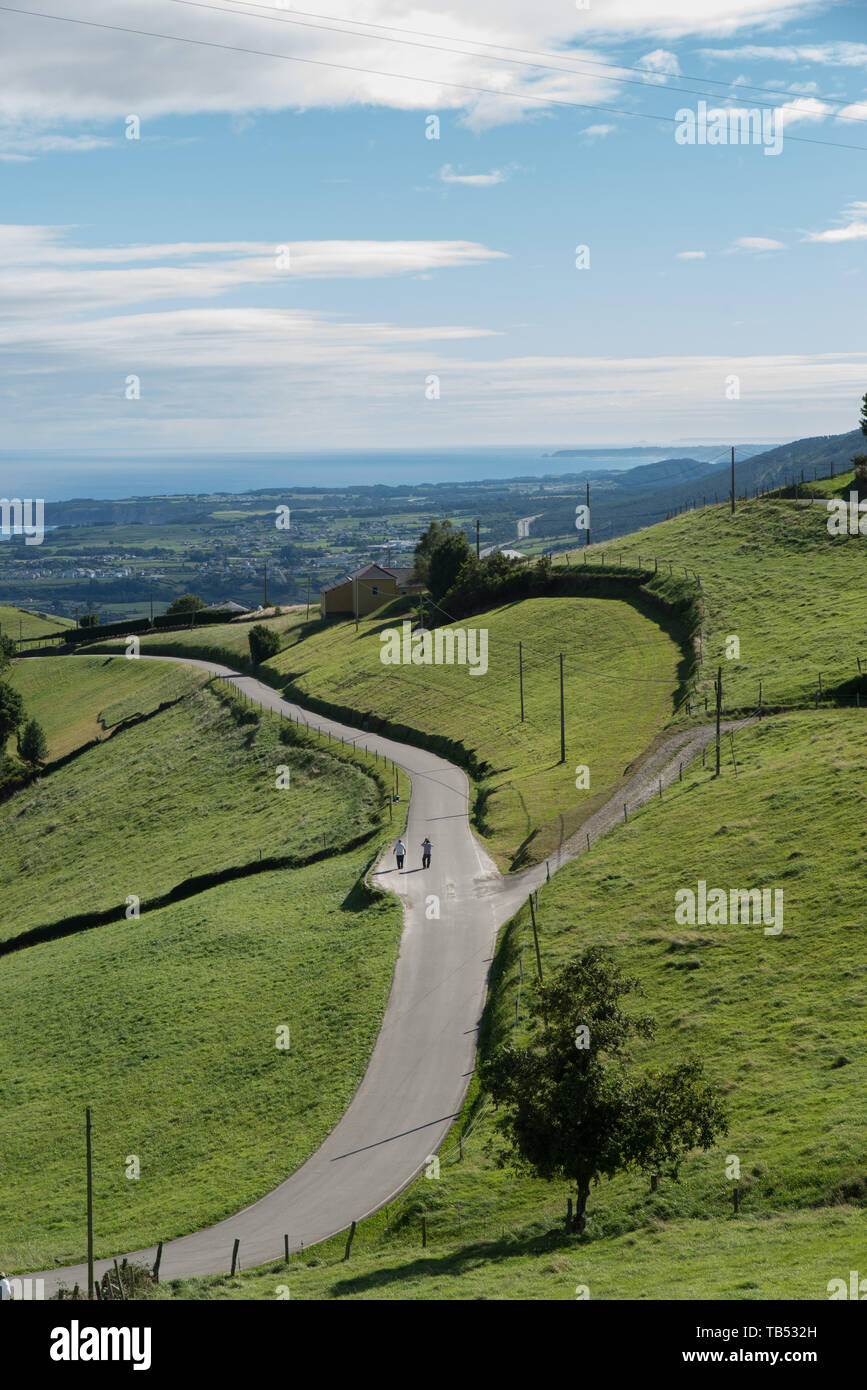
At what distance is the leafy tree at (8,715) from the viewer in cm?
10212

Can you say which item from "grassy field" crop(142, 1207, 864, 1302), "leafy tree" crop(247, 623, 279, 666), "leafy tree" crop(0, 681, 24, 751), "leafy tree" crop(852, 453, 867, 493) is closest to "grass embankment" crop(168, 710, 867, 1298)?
"grassy field" crop(142, 1207, 864, 1302)

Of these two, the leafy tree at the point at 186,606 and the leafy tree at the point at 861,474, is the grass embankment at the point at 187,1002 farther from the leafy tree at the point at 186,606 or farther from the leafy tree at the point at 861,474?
the leafy tree at the point at 186,606

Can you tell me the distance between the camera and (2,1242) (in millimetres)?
28469

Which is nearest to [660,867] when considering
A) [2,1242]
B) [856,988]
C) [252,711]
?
[856,988]

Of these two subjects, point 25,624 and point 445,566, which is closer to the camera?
point 445,566

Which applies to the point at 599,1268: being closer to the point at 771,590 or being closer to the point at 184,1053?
the point at 184,1053

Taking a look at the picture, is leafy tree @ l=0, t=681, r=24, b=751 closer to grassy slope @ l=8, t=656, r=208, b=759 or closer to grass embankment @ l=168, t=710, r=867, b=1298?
grassy slope @ l=8, t=656, r=208, b=759

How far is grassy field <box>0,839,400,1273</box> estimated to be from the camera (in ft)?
98.6

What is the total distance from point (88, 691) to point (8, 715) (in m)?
17.2

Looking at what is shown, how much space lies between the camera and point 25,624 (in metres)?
176

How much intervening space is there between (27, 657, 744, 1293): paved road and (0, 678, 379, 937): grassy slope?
9183 mm

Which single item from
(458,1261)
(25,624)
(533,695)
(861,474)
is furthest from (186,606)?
(458,1261)

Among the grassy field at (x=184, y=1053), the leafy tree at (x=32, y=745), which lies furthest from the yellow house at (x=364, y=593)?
the grassy field at (x=184, y=1053)
